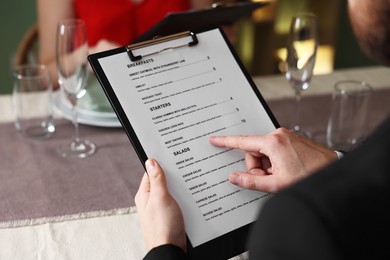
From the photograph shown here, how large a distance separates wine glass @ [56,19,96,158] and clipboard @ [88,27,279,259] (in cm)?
32

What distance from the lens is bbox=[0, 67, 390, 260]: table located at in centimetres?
90

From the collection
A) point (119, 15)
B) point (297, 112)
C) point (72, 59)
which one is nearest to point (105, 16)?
point (119, 15)

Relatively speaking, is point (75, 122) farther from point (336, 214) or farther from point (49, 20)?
point (336, 214)

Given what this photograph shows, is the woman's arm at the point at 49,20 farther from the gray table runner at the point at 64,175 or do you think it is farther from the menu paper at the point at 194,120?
the menu paper at the point at 194,120

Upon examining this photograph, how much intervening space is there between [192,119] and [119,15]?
1158 millimetres

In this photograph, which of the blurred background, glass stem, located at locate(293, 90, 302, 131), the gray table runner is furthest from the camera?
the blurred background

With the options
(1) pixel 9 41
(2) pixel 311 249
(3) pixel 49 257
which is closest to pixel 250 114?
(3) pixel 49 257

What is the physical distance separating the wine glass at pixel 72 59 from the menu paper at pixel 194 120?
32cm

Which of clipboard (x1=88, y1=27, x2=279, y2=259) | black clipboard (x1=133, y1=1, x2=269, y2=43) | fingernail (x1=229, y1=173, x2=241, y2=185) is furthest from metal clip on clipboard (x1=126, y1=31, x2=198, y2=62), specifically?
fingernail (x1=229, y1=173, x2=241, y2=185)

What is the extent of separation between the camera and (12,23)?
8.63ft

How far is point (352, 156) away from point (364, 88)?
2.61 ft

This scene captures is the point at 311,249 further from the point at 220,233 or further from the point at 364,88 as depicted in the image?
the point at 364,88

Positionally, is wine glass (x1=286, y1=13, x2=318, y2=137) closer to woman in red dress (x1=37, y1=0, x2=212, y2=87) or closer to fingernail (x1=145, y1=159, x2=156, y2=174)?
fingernail (x1=145, y1=159, x2=156, y2=174)

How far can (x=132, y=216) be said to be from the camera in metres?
0.98
